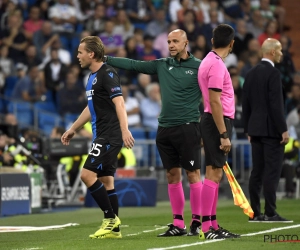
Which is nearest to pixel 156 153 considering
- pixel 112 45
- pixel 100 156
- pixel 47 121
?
pixel 47 121

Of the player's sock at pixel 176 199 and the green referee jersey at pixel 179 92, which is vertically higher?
the green referee jersey at pixel 179 92

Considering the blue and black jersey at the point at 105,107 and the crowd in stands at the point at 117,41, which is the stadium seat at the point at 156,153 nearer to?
the crowd in stands at the point at 117,41

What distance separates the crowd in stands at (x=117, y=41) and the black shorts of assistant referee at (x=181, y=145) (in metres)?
10.5

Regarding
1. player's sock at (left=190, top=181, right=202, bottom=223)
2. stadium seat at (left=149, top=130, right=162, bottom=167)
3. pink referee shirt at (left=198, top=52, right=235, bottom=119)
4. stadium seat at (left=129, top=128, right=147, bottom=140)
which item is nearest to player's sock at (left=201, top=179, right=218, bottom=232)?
player's sock at (left=190, top=181, right=202, bottom=223)

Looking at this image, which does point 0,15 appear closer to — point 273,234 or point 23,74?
point 23,74

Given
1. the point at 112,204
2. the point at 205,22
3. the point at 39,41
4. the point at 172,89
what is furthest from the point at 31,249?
the point at 205,22

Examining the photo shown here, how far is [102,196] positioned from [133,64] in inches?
59.6

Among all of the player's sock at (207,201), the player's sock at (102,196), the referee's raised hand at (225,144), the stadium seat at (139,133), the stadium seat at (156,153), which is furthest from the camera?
the stadium seat at (139,133)

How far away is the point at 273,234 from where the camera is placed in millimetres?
10039

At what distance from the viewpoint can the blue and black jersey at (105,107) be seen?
9.93m

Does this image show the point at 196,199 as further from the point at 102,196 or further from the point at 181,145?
the point at 102,196

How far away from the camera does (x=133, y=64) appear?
10.3m

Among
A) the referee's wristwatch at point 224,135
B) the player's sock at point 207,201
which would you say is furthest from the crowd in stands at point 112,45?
the referee's wristwatch at point 224,135

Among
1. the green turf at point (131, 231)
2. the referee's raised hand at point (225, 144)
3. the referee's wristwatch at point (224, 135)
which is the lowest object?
the green turf at point (131, 231)
